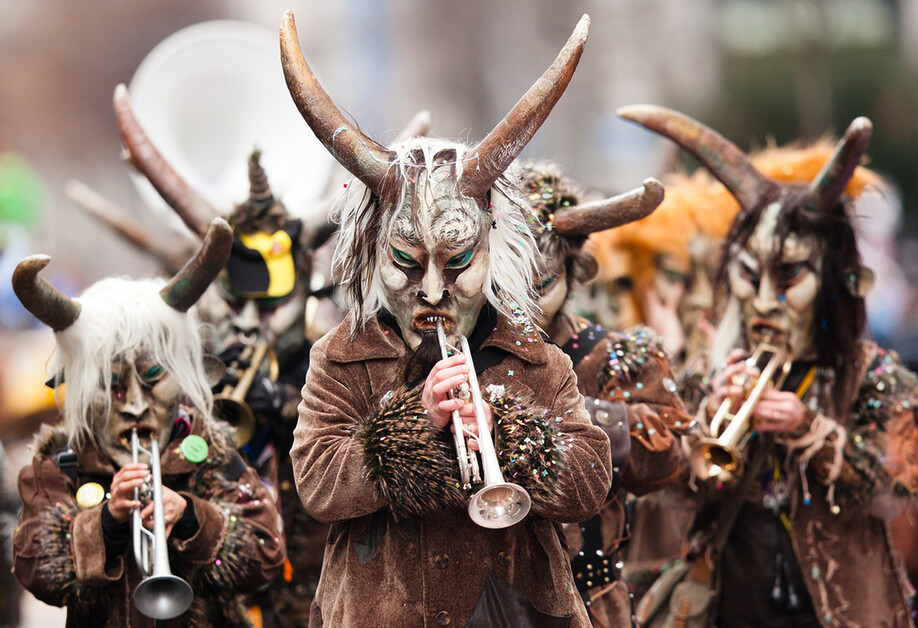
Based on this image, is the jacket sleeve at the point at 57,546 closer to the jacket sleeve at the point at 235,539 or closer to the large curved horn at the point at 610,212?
the jacket sleeve at the point at 235,539

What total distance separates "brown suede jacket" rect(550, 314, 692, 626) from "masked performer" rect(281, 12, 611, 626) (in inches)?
33.6

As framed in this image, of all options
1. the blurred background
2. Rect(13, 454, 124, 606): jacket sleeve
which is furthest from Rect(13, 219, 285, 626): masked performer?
the blurred background

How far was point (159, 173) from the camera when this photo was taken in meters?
5.90

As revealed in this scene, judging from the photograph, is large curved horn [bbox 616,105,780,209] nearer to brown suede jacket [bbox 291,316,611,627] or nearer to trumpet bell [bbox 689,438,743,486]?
trumpet bell [bbox 689,438,743,486]

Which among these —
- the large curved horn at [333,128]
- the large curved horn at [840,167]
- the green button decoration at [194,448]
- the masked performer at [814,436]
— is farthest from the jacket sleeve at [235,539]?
the large curved horn at [840,167]

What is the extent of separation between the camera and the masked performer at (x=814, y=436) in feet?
16.7

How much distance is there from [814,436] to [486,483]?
2.09 meters

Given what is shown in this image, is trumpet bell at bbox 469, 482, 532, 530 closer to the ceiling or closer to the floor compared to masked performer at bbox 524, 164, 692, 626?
closer to the floor

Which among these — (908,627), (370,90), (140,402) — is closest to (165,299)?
(140,402)

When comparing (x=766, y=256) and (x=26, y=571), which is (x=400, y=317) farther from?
(x=766, y=256)

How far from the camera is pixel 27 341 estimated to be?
1193 cm

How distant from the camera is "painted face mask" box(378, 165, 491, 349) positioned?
363 cm

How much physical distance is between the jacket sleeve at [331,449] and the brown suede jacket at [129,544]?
0.91 metres

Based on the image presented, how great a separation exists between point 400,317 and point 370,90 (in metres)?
30.3
